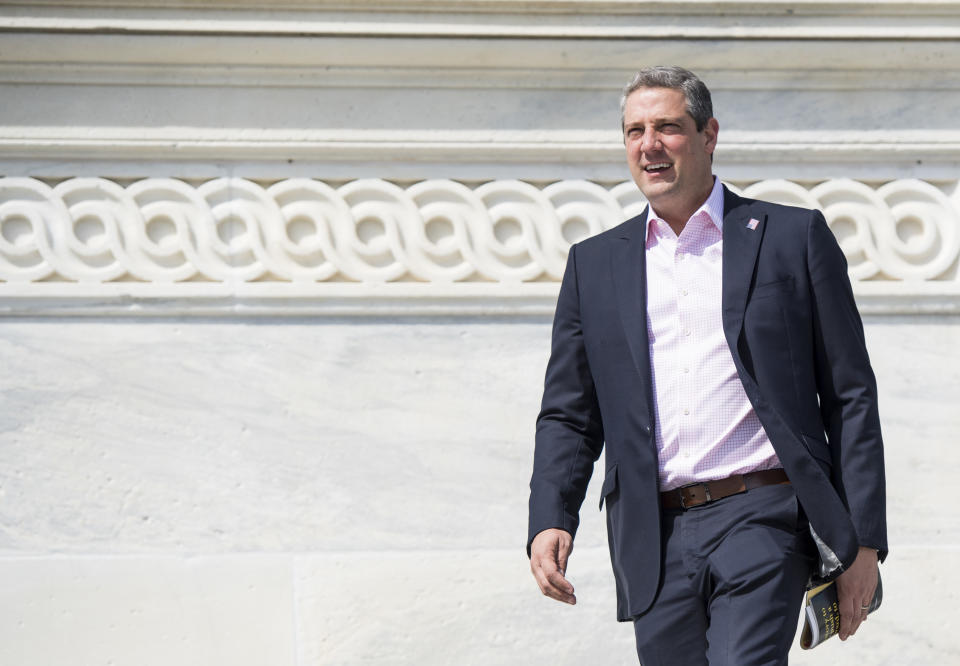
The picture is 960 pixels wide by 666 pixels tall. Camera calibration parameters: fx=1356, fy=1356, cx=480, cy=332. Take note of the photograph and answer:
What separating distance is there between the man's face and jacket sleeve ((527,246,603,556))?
0.31 meters

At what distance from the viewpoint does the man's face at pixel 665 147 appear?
2967mm

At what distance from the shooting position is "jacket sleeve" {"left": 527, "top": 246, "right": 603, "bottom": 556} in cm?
296

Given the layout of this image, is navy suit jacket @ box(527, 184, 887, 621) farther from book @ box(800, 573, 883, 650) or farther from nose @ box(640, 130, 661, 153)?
nose @ box(640, 130, 661, 153)

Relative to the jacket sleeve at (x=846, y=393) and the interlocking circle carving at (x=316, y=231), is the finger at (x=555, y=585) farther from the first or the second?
the interlocking circle carving at (x=316, y=231)

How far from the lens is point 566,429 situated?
3.06 m

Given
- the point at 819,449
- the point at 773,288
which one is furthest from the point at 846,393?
the point at 773,288

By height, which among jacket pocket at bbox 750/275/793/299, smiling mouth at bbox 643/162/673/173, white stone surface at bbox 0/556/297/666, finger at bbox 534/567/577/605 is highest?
smiling mouth at bbox 643/162/673/173

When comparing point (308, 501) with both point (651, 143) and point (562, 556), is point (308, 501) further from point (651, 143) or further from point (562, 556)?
point (651, 143)

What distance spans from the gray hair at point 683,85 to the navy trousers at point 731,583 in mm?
839

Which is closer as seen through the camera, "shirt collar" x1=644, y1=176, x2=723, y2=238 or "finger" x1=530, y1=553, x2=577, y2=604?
"finger" x1=530, y1=553, x2=577, y2=604

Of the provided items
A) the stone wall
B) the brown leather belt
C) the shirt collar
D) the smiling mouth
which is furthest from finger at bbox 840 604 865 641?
the stone wall

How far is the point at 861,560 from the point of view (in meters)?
2.75

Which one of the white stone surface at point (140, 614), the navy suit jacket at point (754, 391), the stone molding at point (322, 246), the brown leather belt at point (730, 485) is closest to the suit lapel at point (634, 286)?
the navy suit jacket at point (754, 391)

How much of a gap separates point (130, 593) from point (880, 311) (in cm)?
256
